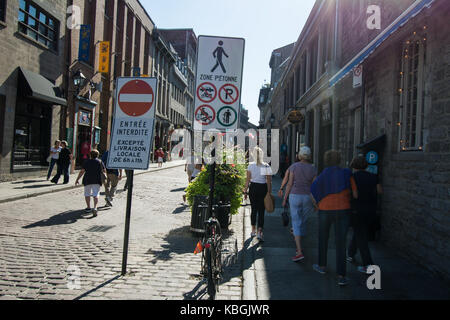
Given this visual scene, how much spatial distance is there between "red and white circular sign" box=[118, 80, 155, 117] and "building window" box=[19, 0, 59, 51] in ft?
40.2

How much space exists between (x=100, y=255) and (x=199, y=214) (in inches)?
77.5

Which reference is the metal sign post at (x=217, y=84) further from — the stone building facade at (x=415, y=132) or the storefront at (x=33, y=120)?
the storefront at (x=33, y=120)

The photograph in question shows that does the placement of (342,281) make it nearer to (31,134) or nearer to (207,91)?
(207,91)

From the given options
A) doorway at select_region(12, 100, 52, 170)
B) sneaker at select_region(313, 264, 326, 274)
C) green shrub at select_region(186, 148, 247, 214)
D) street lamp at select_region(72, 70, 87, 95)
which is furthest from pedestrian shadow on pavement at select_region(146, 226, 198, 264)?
street lamp at select_region(72, 70, 87, 95)

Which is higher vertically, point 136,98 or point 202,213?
point 136,98

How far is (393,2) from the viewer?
6.61 meters

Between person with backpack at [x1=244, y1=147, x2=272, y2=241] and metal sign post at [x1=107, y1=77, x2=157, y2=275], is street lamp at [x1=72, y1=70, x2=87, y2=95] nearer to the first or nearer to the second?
person with backpack at [x1=244, y1=147, x2=272, y2=241]

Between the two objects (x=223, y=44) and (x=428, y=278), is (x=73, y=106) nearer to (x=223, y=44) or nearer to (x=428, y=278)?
(x=223, y=44)

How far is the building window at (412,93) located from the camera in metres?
5.80

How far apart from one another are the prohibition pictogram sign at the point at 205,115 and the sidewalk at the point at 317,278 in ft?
6.65

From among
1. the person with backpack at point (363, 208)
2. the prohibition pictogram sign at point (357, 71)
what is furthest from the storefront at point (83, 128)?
the person with backpack at point (363, 208)

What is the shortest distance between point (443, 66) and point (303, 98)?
14.5 meters

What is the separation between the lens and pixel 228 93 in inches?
171

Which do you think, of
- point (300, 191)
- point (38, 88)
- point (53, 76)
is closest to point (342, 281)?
point (300, 191)
